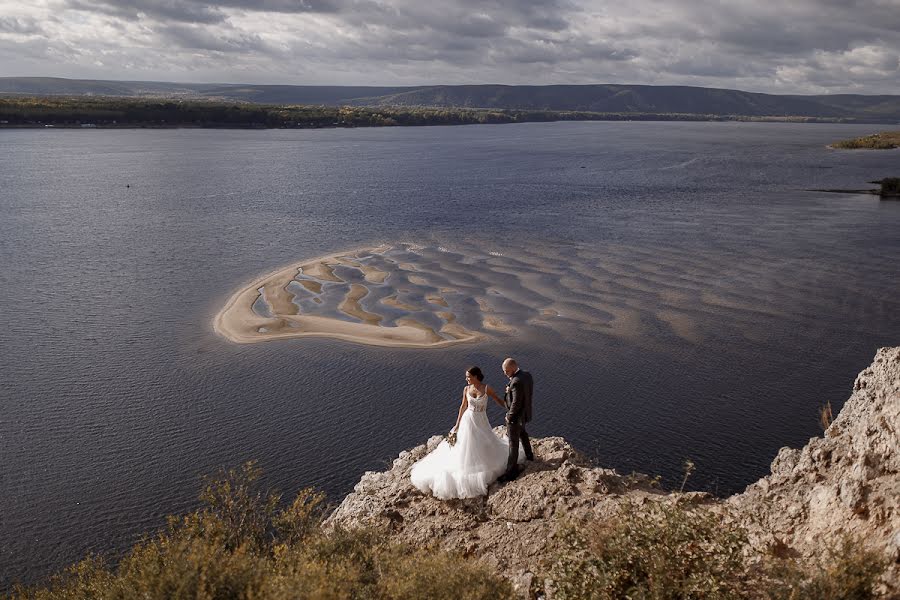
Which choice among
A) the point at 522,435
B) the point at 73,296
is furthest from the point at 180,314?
the point at 522,435

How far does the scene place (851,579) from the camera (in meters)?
7.98

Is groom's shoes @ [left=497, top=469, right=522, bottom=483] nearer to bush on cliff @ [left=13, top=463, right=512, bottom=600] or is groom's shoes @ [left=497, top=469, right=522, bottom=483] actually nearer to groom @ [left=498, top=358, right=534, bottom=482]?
groom @ [left=498, top=358, right=534, bottom=482]

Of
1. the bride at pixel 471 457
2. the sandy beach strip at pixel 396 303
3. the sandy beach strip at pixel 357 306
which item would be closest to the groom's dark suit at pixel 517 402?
the bride at pixel 471 457

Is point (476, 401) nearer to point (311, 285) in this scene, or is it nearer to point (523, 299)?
point (523, 299)

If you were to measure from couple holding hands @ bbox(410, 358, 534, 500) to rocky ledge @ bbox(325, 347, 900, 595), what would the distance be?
22cm

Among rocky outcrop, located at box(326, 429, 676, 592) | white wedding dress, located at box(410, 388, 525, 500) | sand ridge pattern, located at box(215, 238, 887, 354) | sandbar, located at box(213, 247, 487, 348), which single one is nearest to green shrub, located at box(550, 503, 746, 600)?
rocky outcrop, located at box(326, 429, 676, 592)

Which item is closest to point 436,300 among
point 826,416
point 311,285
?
point 311,285

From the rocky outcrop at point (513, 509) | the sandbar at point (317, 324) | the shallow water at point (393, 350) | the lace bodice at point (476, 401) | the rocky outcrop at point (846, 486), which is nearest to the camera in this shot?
the rocky outcrop at point (846, 486)

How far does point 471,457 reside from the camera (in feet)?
41.0

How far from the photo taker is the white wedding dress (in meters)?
12.3

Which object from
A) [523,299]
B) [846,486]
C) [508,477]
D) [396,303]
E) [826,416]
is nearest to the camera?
[846,486]

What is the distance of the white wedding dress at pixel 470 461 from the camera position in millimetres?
12320

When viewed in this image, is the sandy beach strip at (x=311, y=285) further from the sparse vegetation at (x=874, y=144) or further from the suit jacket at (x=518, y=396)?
the sparse vegetation at (x=874, y=144)

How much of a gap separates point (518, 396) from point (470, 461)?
161cm
